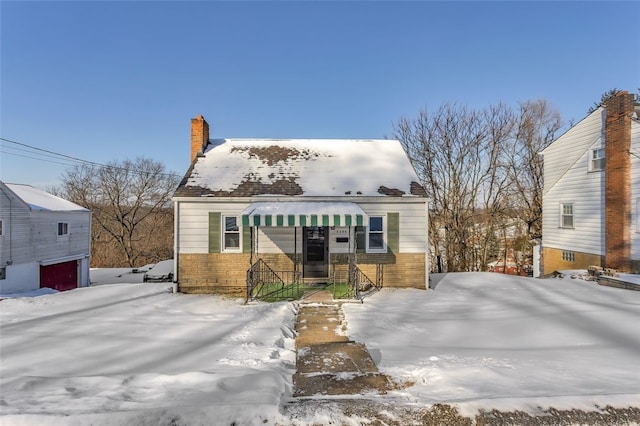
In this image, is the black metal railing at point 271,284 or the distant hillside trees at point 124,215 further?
the distant hillside trees at point 124,215

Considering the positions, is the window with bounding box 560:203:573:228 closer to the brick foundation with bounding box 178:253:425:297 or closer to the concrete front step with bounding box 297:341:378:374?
the brick foundation with bounding box 178:253:425:297

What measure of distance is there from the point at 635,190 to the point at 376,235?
40.7ft

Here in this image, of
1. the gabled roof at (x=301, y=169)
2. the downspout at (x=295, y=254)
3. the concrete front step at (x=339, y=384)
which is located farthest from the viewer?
the gabled roof at (x=301, y=169)

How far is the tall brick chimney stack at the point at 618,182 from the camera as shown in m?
14.5

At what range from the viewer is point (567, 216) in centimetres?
1784

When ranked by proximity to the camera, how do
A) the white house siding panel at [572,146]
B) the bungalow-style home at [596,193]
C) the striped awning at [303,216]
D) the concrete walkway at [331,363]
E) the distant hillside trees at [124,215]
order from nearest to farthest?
1. the concrete walkway at [331,363]
2. the striped awning at [303,216]
3. the bungalow-style home at [596,193]
4. the white house siding panel at [572,146]
5. the distant hillside trees at [124,215]

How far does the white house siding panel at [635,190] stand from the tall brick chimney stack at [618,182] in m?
0.11

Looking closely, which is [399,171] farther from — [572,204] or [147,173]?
[147,173]

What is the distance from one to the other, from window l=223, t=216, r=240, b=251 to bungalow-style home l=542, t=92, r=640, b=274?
677 inches

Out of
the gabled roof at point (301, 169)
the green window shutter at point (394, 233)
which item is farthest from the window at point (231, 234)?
the green window shutter at point (394, 233)

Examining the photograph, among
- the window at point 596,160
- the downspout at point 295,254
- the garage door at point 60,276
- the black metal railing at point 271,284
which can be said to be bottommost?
the garage door at point 60,276

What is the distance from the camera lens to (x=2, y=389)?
4305 millimetres

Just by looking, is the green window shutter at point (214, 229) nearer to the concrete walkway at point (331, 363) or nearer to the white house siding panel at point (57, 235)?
the concrete walkway at point (331, 363)

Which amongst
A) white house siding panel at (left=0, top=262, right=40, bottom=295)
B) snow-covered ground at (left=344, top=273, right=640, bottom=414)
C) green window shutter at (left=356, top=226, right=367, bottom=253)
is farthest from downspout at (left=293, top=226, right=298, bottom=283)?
white house siding panel at (left=0, top=262, right=40, bottom=295)
